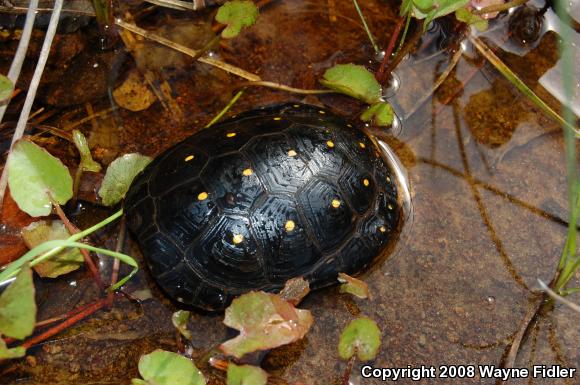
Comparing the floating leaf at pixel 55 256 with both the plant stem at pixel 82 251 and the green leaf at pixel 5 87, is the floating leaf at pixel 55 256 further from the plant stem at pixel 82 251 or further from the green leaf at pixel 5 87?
the green leaf at pixel 5 87

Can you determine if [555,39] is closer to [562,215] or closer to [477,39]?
[477,39]

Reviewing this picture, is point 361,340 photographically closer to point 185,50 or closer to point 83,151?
point 83,151

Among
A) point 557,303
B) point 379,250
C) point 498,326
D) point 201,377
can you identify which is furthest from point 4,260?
point 557,303

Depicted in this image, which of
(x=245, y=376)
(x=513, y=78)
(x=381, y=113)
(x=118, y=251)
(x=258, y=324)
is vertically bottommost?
(x=118, y=251)

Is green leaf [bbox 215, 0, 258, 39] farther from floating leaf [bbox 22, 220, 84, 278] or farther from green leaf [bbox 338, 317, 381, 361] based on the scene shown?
green leaf [bbox 338, 317, 381, 361]

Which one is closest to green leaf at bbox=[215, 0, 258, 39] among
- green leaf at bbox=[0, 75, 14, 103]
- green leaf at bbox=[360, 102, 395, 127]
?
green leaf at bbox=[360, 102, 395, 127]

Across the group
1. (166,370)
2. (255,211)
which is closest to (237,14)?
(255,211)
